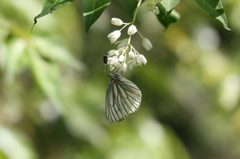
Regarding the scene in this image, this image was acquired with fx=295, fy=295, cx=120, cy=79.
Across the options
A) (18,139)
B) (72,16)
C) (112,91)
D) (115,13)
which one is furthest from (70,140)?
(112,91)

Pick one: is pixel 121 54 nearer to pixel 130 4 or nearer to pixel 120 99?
pixel 130 4

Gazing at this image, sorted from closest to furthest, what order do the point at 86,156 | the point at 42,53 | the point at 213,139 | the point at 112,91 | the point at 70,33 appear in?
the point at 112,91, the point at 42,53, the point at 86,156, the point at 70,33, the point at 213,139

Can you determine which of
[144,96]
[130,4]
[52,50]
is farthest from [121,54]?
[144,96]

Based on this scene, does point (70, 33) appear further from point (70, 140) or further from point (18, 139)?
point (18, 139)

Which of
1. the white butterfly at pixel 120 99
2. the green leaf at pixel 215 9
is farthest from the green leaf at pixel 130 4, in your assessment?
the white butterfly at pixel 120 99

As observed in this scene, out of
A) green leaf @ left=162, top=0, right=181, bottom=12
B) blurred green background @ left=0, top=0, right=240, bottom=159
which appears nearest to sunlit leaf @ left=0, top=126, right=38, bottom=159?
blurred green background @ left=0, top=0, right=240, bottom=159

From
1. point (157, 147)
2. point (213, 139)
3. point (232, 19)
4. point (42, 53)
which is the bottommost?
point (213, 139)

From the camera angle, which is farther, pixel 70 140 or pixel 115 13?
pixel 115 13
